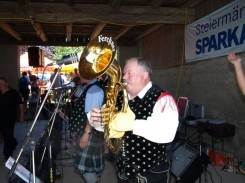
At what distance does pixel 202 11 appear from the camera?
6.12 metres

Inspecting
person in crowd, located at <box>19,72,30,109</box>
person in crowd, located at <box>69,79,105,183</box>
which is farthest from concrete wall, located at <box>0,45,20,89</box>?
person in crowd, located at <box>69,79,105,183</box>

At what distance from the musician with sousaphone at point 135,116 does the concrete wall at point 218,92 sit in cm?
342

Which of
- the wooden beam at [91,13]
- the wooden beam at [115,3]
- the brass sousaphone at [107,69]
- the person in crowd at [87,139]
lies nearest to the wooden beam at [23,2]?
the wooden beam at [91,13]

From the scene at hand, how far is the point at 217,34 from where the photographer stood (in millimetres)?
5320

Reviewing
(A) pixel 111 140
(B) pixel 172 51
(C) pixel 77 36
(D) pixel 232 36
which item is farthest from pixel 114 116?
(C) pixel 77 36

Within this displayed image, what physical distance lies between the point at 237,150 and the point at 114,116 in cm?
409

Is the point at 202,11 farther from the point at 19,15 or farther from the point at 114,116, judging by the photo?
the point at 114,116

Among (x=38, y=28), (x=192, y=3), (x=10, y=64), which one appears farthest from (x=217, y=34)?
(x=10, y=64)

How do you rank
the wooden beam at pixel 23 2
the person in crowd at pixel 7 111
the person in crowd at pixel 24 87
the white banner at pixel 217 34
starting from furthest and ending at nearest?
the person in crowd at pixel 24 87, the wooden beam at pixel 23 2, the person in crowd at pixel 7 111, the white banner at pixel 217 34

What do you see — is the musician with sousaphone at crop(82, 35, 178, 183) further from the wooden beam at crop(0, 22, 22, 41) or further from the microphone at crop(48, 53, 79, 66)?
the wooden beam at crop(0, 22, 22, 41)

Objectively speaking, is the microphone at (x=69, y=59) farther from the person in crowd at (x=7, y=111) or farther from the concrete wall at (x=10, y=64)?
the concrete wall at (x=10, y=64)

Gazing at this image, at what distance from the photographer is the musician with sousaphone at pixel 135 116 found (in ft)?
5.42

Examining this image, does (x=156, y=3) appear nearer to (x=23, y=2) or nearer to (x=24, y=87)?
(x=23, y=2)

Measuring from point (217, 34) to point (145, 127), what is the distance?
13.9 feet
